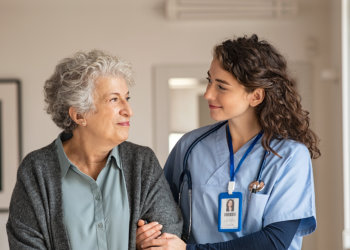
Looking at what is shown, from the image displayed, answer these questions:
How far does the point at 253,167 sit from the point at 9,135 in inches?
105

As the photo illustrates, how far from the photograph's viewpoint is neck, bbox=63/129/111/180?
1909 mm

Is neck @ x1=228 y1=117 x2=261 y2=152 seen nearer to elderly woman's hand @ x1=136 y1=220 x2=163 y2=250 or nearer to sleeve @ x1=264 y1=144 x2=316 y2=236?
sleeve @ x1=264 y1=144 x2=316 y2=236

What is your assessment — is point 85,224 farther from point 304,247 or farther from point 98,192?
point 304,247

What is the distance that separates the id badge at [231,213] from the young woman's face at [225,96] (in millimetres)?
308

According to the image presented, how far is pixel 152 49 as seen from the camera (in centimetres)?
420

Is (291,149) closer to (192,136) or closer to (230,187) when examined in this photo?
(230,187)

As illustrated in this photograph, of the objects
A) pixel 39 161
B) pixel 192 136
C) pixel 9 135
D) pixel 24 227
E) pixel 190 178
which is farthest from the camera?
pixel 9 135

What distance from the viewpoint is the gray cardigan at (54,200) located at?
5.77 ft

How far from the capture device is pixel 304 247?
4.12m

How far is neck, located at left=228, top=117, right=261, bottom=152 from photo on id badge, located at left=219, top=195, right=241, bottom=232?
24cm

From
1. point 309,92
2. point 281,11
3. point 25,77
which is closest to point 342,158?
point 309,92

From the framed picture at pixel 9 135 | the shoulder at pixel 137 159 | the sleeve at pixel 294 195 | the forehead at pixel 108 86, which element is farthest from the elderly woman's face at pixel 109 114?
the framed picture at pixel 9 135

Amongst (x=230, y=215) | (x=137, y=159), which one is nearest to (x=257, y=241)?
(x=230, y=215)

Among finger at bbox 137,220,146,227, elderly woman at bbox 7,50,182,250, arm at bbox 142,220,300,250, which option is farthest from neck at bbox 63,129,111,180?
arm at bbox 142,220,300,250
